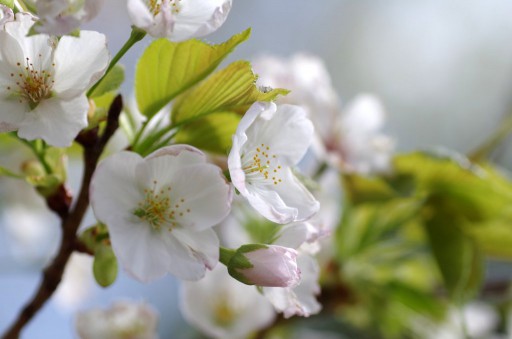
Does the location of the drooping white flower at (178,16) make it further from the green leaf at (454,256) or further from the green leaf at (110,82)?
the green leaf at (454,256)

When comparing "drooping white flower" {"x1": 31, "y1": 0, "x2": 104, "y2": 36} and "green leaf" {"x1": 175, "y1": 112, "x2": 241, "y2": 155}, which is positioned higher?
"drooping white flower" {"x1": 31, "y1": 0, "x2": 104, "y2": 36}

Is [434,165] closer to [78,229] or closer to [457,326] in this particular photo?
[457,326]

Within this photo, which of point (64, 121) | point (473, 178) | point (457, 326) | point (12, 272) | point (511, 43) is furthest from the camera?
point (511, 43)

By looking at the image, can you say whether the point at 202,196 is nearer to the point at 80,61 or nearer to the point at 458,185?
the point at 80,61

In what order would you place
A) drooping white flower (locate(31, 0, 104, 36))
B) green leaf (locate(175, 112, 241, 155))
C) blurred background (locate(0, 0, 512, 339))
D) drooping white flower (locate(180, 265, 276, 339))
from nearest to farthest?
1. drooping white flower (locate(31, 0, 104, 36))
2. green leaf (locate(175, 112, 241, 155))
3. drooping white flower (locate(180, 265, 276, 339))
4. blurred background (locate(0, 0, 512, 339))

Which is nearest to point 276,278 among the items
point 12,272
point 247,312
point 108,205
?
point 108,205

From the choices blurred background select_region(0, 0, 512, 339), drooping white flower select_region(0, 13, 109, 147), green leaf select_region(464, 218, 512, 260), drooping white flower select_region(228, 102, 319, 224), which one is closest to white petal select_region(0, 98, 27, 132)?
drooping white flower select_region(0, 13, 109, 147)

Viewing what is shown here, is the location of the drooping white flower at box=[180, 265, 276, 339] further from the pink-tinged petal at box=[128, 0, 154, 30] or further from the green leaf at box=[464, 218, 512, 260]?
the pink-tinged petal at box=[128, 0, 154, 30]
